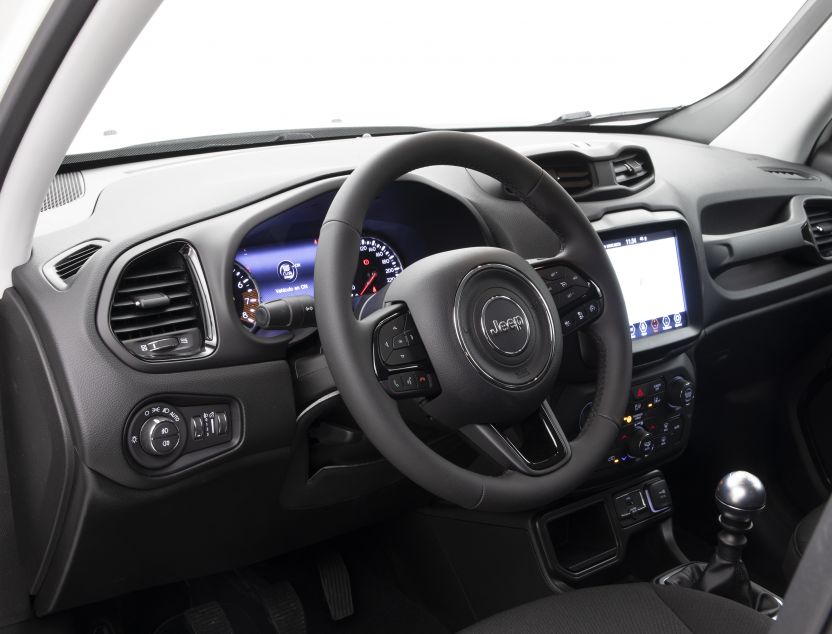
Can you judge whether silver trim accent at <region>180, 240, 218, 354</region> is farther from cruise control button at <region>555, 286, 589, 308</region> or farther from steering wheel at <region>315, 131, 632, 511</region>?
cruise control button at <region>555, 286, 589, 308</region>

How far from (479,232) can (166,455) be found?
0.70m

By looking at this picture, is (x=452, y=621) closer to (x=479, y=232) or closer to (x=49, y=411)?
(x=479, y=232)

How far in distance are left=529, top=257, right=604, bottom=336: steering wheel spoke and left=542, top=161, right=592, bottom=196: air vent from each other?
421 mm

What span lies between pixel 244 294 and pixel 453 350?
0.45m

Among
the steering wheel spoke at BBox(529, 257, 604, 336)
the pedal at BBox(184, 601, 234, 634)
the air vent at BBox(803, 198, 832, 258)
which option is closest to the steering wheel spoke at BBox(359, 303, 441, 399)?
the steering wheel spoke at BBox(529, 257, 604, 336)

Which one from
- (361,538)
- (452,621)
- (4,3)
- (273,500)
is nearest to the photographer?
(4,3)

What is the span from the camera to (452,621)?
6.76 feet

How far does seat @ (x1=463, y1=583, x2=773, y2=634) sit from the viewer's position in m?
1.25

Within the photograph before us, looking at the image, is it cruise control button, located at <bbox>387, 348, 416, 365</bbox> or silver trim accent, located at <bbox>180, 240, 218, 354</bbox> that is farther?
silver trim accent, located at <bbox>180, 240, 218, 354</bbox>

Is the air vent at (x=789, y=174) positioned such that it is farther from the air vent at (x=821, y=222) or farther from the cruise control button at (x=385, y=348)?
the cruise control button at (x=385, y=348)

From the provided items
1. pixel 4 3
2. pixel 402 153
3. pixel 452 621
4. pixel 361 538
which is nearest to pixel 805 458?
pixel 452 621

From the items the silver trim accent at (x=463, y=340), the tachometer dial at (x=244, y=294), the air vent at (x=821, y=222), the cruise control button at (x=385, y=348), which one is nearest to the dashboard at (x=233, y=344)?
the tachometer dial at (x=244, y=294)

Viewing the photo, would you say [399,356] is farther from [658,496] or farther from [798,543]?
[798,543]

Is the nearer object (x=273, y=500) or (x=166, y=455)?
(x=166, y=455)
